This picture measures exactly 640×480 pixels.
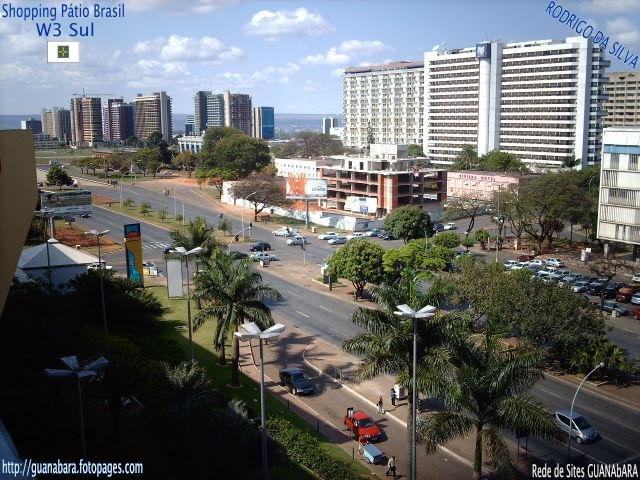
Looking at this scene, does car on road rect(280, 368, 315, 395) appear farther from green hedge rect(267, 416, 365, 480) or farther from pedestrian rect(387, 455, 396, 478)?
pedestrian rect(387, 455, 396, 478)

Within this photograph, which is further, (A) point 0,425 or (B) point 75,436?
(B) point 75,436

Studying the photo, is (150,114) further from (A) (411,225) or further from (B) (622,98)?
(A) (411,225)

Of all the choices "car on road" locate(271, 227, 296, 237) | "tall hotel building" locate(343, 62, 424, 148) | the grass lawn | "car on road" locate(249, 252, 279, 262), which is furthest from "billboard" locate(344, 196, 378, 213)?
"tall hotel building" locate(343, 62, 424, 148)

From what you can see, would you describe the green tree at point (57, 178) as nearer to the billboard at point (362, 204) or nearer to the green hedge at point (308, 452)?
the billboard at point (362, 204)

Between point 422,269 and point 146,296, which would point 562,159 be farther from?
point 146,296

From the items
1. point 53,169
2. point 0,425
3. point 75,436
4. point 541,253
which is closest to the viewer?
point 0,425

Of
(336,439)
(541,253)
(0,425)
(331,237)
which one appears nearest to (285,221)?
(331,237)

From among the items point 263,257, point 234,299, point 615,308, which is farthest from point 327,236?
point 234,299
